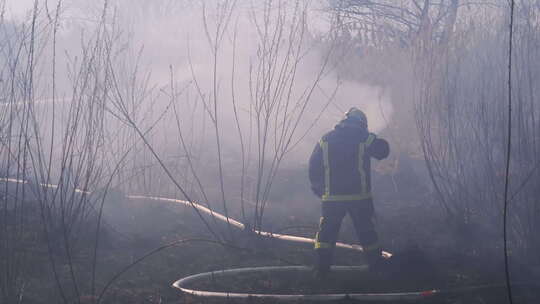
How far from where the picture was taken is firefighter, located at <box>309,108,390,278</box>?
16.8ft

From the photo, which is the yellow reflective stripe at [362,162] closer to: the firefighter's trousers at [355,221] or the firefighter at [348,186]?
the firefighter at [348,186]

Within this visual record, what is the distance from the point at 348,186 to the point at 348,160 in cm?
27

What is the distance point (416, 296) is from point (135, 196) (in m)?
4.36

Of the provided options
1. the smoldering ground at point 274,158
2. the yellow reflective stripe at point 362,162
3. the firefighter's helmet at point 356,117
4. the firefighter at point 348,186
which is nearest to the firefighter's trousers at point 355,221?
the firefighter at point 348,186

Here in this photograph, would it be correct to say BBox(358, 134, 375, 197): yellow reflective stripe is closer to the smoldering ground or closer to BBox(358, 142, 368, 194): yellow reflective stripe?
BBox(358, 142, 368, 194): yellow reflective stripe

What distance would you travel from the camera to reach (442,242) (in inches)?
252

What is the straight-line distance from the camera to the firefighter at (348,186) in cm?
511

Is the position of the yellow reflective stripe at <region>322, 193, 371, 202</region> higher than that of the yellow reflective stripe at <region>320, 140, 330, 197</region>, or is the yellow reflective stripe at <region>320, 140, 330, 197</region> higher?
the yellow reflective stripe at <region>320, 140, 330, 197</region>

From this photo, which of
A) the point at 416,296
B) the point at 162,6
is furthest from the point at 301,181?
the point at 162,6

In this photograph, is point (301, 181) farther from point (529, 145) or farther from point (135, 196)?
point (529, 145)

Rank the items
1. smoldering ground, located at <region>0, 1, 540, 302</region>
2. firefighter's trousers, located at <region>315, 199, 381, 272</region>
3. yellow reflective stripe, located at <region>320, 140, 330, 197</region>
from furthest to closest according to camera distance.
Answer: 1. yellow reflective stripe, located at <region>320, 140, 330, 197</region>
2. firefighter's trousers, located at <region>315, 199, 381, 272</region>
3. smoldering ground, located at <region>0, 1, 540, 302</region>

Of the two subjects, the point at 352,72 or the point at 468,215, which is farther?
the point at 352,72

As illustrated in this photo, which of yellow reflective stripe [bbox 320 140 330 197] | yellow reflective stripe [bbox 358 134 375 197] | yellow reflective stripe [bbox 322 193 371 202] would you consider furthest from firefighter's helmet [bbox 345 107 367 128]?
yellow reflective stripe [bbox 322 193 371 202]

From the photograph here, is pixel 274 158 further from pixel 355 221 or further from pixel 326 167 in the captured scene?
pixel 355 221
